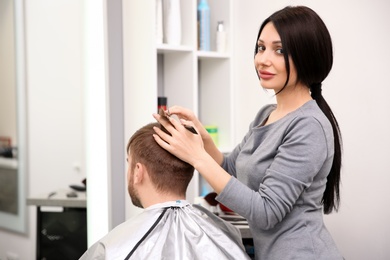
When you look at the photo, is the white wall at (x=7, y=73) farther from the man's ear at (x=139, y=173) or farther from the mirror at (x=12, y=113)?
the man's ear at (x=139, y=173)

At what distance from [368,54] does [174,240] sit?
1.32m

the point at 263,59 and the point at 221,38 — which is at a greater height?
the point at 221,38

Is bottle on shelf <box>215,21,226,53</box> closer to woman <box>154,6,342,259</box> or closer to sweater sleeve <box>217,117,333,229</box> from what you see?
woman <box>154,6,342,259</box>

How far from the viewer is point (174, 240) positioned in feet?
4.90

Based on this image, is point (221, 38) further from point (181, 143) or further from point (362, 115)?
point (181, 143)

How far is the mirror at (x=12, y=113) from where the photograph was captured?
183 centimetres

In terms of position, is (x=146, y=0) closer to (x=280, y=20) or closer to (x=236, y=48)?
(x=236, y=48)

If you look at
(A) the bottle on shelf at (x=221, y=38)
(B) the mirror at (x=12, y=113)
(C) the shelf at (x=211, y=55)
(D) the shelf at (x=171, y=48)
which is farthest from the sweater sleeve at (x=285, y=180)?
(A) the bottle on shelf at (x=221, y=38)

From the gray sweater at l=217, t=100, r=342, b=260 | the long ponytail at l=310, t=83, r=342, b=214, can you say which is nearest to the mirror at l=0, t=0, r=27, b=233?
the gray sweater at l=217, t=100, r=342, b=260

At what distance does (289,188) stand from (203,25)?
1409 mm

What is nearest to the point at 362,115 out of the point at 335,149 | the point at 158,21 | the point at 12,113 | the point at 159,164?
the point at 335,149

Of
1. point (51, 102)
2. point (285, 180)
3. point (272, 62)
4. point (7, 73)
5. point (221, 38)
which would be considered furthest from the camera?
point (221, 38)

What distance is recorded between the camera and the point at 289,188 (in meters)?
1.38

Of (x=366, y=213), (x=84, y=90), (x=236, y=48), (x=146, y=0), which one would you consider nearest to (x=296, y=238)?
(x=366, y=213)
